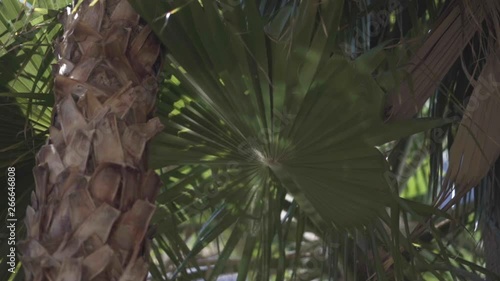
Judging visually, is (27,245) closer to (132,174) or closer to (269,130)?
(132,174)

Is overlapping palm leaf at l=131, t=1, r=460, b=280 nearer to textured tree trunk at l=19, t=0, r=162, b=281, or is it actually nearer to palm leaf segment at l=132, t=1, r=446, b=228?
palm leaf segment at l=132, t=1, r=446, b=228

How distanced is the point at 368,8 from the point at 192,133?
680mm

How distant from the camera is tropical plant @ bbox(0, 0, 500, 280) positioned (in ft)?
5.33

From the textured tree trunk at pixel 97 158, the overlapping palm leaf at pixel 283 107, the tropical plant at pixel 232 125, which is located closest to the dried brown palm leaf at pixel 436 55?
the tropical plant at pixel 232 125

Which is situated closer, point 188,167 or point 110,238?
point 110,238

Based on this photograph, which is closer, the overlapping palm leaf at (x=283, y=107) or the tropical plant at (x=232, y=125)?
the tropical plant at (x=232, y=125)

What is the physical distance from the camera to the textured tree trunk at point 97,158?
1.56 meters

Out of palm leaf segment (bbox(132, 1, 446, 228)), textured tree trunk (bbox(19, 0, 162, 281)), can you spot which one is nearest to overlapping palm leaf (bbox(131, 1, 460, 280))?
palm leaf segment (bbox(132, 1, 446, 228))

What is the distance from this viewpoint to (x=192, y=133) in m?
2.25

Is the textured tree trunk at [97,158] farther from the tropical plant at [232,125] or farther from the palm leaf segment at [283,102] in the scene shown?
the palm leaf segment at [283,102]

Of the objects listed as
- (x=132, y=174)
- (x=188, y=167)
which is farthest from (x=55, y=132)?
(x=188, y=167)

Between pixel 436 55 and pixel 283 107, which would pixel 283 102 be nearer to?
pixel 283 107

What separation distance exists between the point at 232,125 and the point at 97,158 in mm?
578

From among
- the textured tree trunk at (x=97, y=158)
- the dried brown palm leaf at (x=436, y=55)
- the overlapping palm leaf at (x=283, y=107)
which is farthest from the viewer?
the dried brown palm leaf at (x=436, y=55)
